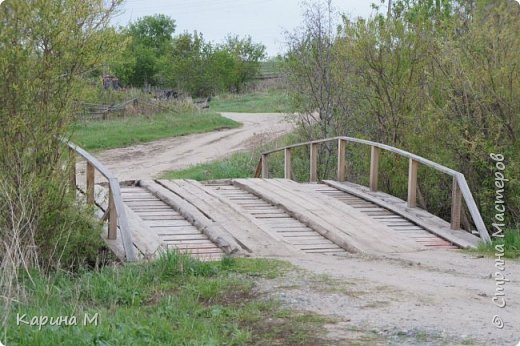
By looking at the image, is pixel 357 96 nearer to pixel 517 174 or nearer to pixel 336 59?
pixel 336 59

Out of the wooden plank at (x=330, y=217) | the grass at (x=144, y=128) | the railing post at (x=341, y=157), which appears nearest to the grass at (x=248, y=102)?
the grass at (x=144, y=128)

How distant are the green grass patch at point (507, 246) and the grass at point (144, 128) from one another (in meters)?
17.4

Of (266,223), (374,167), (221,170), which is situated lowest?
(221,170)

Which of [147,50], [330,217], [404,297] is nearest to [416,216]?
[330,217]

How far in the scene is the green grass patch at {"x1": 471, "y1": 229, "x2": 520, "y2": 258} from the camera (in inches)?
374

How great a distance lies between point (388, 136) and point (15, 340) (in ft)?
31.6

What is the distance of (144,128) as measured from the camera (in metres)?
30.6

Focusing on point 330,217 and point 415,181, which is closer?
point 330,217

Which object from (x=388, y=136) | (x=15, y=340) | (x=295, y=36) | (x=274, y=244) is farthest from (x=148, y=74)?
(x=15, y=340)

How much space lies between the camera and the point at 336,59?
53.2 feet

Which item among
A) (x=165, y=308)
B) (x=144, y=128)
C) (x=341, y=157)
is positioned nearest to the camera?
(x=165, y=308)

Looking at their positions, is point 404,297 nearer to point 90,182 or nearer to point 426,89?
point 90,182

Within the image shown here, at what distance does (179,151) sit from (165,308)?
2029 cm

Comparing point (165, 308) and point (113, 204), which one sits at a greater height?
point (113, 204)
